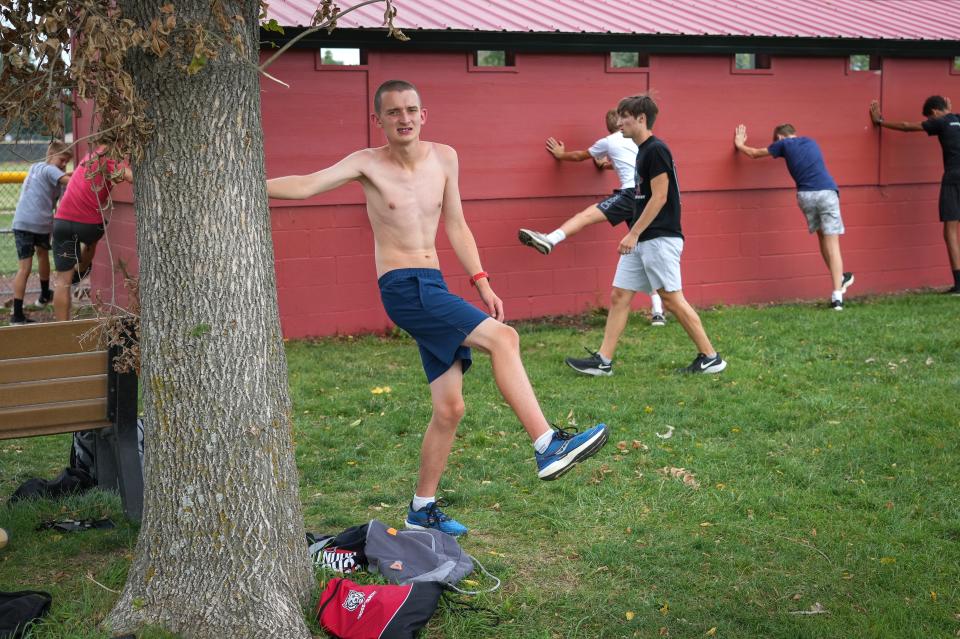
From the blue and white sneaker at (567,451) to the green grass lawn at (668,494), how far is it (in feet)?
1.61

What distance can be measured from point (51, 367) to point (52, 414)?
0.75 feet

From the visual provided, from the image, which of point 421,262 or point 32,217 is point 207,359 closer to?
point 421,262

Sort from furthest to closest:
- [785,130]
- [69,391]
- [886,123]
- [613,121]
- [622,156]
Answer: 1. [886,123]
2. [785,130]
3. [613,121]
4. [622,156]
5. [69,391]

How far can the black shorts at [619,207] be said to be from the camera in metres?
10.2

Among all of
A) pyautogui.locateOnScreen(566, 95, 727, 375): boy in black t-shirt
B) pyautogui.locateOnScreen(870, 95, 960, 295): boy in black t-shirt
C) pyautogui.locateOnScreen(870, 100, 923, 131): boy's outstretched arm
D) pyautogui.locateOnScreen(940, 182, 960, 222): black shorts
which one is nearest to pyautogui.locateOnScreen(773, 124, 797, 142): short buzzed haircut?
pyautogui.locateOnScreen(870, 100, 923, 131): boy's outstretched arm

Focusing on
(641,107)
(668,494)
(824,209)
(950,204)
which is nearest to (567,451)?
(668,494)

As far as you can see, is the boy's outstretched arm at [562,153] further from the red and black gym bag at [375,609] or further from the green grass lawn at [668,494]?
the red and black gym bag at [375,609]

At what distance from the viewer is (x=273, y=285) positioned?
13.4 ft

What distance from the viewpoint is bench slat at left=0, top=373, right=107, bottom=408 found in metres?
4.84

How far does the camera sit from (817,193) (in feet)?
37.5

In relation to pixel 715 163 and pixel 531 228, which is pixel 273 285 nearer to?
pixel 531 228

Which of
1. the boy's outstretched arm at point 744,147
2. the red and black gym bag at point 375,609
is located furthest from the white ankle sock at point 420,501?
the boy's outstretched arm at point 744,147

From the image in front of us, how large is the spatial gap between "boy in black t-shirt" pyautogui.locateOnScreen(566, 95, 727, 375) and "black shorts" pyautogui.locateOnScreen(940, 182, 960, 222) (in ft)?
17.5

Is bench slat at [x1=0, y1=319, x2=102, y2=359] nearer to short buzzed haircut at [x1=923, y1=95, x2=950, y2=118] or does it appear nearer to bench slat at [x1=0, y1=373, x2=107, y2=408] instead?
bench slat at [x1=0, y1=373, x2=107, y2=408]
